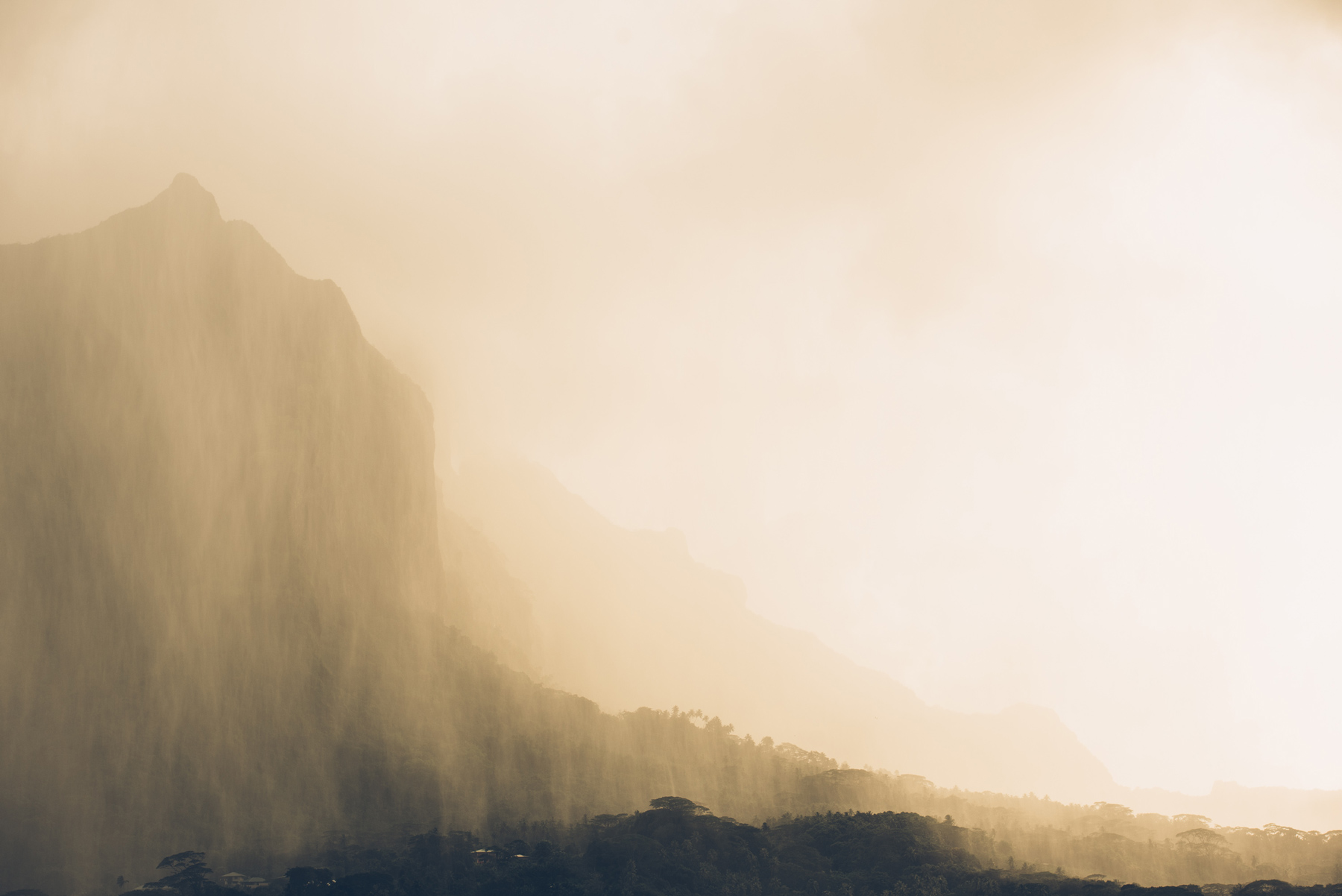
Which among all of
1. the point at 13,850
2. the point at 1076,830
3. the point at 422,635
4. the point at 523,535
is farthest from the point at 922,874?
the point at 523,535

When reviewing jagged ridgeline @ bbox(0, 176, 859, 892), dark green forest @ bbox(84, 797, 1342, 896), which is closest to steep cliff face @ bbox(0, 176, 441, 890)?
jagged ridgeline @ bbox(0, 176, 859, 892)

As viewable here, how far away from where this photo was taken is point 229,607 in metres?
87.8

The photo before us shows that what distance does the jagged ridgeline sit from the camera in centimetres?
7656

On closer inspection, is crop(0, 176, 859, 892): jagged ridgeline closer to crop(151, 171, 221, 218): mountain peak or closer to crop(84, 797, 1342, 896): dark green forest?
crop(151, 171, 221, 218): mountain peak

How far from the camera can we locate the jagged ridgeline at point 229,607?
7656cm

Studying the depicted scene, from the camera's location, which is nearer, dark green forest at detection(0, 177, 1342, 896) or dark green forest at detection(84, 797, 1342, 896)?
dark green forest at detection(84, 797, 1342, 896)

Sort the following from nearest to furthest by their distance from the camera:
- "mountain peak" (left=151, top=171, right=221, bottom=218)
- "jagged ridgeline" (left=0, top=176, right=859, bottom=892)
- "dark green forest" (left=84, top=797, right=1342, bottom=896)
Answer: "dark green forest" (left=84, top=797, right=1342, bottom=896) < "jagged ridgeline" (left=0, top=176, right=859, bottom=892) < "mountain peak" (left=151, top=171, right=221, bottom=218)

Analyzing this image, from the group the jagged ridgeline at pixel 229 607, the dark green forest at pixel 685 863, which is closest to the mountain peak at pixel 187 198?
the jagged ridgeline at pixel 229 607

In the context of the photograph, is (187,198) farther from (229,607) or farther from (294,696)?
(294,696)

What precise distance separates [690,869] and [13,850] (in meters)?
58.3

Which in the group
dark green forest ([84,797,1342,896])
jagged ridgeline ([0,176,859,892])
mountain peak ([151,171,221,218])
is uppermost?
mountain peak ([151,171,221,218])

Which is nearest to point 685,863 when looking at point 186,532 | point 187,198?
point 186,532

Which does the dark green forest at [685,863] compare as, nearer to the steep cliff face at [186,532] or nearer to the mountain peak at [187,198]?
the steep cliff face at [186,532]

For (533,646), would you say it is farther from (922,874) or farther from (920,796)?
(922,874)
